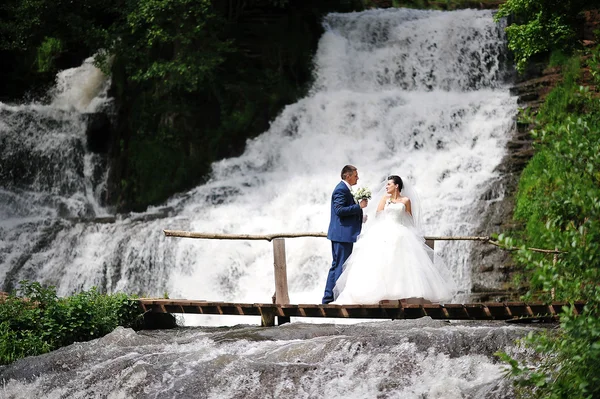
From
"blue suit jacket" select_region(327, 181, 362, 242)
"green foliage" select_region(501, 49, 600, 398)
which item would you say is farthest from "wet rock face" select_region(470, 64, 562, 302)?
"green foliage" select_region(501, 49, 600, 398)

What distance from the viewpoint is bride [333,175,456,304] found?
A: 11.5m

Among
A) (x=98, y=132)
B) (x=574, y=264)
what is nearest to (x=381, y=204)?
(x=574, y=264)

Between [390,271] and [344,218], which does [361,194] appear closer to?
[344,218]

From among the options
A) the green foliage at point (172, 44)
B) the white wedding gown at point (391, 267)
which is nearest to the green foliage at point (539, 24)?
the green foliage at point (172, 44)

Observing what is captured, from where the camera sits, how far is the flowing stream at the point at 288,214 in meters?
9.69

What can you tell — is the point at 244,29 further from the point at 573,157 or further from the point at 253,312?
the point at 573,157

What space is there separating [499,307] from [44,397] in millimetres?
4917

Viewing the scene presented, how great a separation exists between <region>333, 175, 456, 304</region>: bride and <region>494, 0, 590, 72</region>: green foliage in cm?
738

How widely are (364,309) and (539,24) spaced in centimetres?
929

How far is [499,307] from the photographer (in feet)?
35.6

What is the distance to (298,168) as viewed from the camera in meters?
20.7

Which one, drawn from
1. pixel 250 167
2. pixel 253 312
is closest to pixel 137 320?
pixel 253 312

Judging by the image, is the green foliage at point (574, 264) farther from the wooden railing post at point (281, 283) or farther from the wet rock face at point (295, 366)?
the wooden railing post at point (281, 283)

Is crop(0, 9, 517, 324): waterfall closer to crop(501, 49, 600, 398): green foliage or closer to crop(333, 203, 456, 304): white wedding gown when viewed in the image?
crop(333, 203, 456, 304): white wedding gown
